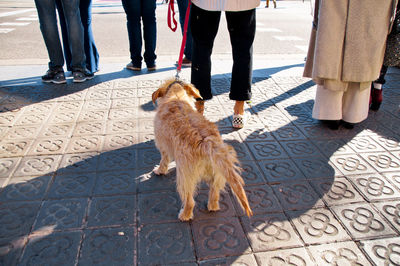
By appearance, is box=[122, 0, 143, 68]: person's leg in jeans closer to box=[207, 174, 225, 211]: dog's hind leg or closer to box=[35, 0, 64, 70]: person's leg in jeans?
box=[35, 0, 64, 70]: person's leg in jeans

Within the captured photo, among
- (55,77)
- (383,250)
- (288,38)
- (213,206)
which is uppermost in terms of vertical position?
(288,38)

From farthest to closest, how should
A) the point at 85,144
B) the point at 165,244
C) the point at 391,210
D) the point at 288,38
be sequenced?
the point at 288,38 → the point at 85,144 → the point at 391,210 → the point at 165,244

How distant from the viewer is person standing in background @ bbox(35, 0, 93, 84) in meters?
4.46

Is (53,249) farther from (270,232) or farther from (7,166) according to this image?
(270,232)

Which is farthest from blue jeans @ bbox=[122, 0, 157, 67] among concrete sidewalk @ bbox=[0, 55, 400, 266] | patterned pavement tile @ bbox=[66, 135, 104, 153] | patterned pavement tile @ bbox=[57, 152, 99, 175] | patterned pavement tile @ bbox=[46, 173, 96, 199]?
patterned pavement tile @ bbox=[46, 173, 96, 199]

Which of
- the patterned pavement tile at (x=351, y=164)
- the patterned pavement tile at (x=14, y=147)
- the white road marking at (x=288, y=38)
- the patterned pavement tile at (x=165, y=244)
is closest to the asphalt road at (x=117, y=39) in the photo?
the white road marking at (x=288, y=38)

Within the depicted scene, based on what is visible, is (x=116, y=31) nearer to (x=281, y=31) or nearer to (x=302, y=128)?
(x=281, y=31)

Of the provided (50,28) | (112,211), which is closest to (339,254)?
(112,211)

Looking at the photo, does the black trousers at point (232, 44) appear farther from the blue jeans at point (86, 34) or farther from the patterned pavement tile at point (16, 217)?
the blue jeans at point (86, 34)

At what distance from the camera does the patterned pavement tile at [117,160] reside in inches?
112

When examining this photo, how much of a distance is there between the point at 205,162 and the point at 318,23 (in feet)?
7.09

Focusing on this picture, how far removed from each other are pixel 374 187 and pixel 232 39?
216cm

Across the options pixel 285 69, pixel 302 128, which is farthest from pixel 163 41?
pixel 302 128

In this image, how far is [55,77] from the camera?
4.85 metres
